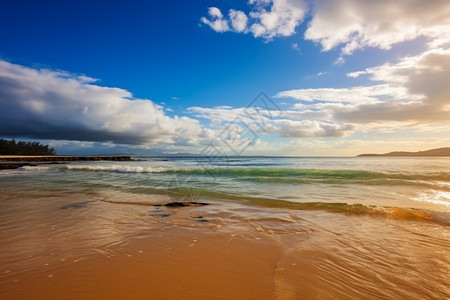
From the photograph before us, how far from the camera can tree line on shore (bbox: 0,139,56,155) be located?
228ft

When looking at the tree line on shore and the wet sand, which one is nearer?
the wet sand

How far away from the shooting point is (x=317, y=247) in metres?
3.97

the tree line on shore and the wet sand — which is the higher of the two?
the tree line on shore

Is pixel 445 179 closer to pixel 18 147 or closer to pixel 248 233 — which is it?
pixel 248 233

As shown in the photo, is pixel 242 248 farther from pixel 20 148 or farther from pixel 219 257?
pixel 20 148

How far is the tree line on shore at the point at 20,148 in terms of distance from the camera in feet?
228

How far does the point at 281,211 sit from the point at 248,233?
8.12ft

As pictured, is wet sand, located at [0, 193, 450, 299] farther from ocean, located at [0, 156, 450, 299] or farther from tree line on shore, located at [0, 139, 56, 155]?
tree line on shore, located at [0, 139, 56, 155]

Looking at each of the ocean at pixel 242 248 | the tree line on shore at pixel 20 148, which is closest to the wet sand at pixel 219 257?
the ocean at pixel 242 248

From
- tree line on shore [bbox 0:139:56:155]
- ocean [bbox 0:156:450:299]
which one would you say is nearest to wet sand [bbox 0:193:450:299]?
ocean [bbox 0:156:450:299]

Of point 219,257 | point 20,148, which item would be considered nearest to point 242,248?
point 219,257

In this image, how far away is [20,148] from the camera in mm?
72500

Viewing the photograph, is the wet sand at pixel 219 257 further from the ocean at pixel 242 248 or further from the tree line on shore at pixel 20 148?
the tree line on shore at pixel 20 148

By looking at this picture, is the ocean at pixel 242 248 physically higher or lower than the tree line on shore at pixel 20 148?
lower
